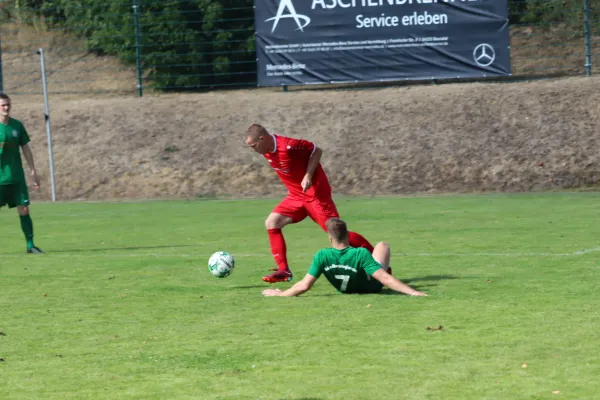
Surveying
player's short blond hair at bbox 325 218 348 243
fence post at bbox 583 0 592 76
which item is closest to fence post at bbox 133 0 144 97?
fence post at bbox 583 0 592 76

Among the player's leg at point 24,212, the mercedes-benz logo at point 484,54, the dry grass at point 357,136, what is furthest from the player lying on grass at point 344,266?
the mercedes-benz logo at point 484,54

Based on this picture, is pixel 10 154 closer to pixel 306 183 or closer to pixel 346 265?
pixel 306 183

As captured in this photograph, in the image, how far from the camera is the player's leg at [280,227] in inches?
448

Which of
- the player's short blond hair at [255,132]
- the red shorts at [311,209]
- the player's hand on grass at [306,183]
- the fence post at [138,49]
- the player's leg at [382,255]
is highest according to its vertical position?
the fence post at [138,49]

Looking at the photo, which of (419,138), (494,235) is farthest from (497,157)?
(494,235)

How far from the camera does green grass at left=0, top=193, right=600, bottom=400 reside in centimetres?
657

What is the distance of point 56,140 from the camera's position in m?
28.7

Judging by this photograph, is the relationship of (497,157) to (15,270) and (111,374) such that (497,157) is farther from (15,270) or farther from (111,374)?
(111,374)

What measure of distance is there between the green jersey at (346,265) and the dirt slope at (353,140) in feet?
47.7

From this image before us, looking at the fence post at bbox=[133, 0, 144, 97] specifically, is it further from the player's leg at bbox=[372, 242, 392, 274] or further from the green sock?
the player's leg at bbox=[372, 242, 392, 274]

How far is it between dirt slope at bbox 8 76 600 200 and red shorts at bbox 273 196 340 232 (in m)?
13.0

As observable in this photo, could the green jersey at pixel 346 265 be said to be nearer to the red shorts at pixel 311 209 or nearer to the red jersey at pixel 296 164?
the red shorts at pixel 311 209

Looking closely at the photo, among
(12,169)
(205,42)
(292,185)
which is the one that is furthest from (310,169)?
(205,42)

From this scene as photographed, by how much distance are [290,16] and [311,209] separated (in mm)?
17347
